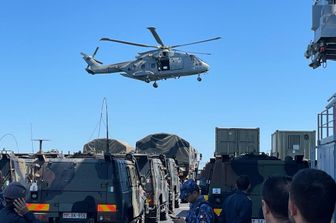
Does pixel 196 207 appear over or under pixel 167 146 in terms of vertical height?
under

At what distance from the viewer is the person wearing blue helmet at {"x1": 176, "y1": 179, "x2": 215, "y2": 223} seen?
5816 millimetres

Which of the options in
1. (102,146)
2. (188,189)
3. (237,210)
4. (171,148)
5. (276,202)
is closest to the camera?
(276,202)

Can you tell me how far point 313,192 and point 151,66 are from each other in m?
34.1

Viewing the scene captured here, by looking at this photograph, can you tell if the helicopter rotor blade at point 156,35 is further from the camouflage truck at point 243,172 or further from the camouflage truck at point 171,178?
the camouflage truck at point 243,172

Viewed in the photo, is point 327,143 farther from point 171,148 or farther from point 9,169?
point 171,148

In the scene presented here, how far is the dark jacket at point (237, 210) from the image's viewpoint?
666 cm

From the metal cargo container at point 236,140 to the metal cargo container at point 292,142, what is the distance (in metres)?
0.95

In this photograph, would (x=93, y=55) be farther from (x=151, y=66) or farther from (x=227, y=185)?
(x=227, y=185)

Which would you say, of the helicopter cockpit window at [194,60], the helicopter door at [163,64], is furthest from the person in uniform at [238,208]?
the helicopter cockpit window at [194,60]

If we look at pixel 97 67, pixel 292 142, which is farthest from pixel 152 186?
pixel 97 67

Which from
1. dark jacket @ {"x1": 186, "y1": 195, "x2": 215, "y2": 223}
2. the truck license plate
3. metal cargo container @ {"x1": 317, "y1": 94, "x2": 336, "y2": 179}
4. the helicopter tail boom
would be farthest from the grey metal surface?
the helicopter tail boom

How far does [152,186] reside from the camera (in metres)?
17.7

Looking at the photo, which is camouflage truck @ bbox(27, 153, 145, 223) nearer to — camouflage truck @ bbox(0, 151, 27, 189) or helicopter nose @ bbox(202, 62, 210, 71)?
camouflage truck @ bbox(0, 151, 27, 189)

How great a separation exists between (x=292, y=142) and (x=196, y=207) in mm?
18402
